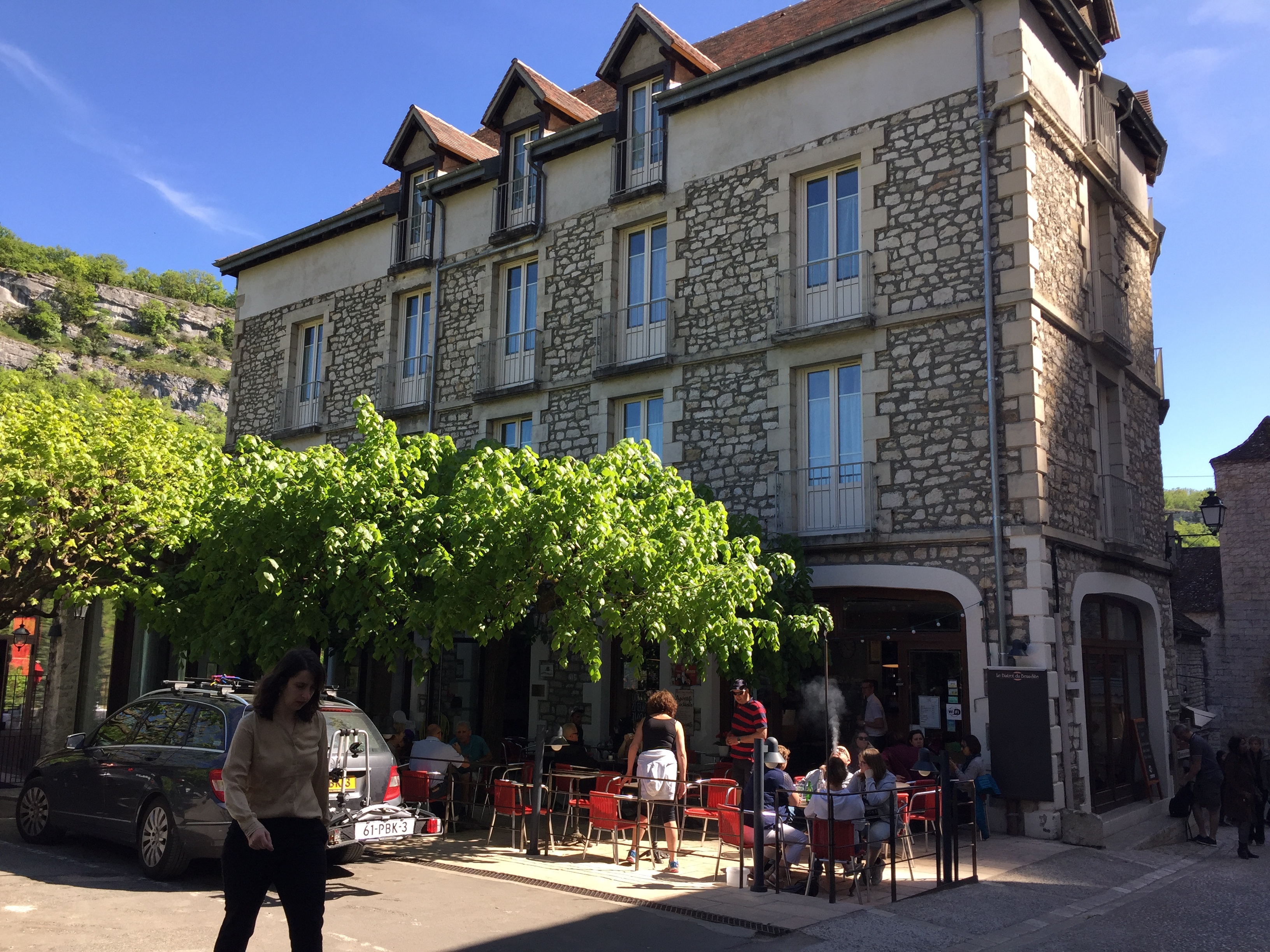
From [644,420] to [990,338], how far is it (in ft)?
17.7

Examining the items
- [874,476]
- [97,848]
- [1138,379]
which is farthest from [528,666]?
[1138,379]

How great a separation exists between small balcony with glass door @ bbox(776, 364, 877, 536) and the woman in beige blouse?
9.72 metres

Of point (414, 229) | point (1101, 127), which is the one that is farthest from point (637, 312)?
point (1101, 127)

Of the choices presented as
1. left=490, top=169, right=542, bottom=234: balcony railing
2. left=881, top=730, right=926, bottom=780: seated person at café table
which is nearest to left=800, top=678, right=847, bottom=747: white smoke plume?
left=881, top=730, right=926, bottom=780: seated person at café table

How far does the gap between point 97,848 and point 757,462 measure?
8.84 metres

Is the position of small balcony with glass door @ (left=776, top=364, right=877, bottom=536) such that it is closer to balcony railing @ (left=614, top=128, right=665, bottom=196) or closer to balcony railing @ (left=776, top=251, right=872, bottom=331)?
balcony railing @ (left=776, top=251, right=872, bottom=331)

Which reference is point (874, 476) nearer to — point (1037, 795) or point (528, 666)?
point (1037, 795)

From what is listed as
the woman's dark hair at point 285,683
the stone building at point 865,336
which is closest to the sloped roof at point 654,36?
the stone building at point 865,336

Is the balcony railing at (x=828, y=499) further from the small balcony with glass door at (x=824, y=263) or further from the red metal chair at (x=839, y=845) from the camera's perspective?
the red metal chair at (x=839, y=845)

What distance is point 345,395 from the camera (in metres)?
19.9

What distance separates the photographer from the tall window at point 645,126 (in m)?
16.2

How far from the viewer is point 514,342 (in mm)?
17641

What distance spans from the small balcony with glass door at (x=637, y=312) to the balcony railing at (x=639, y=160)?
0.71 m

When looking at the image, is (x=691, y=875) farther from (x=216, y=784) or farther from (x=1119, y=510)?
(x=1119, y=510)
